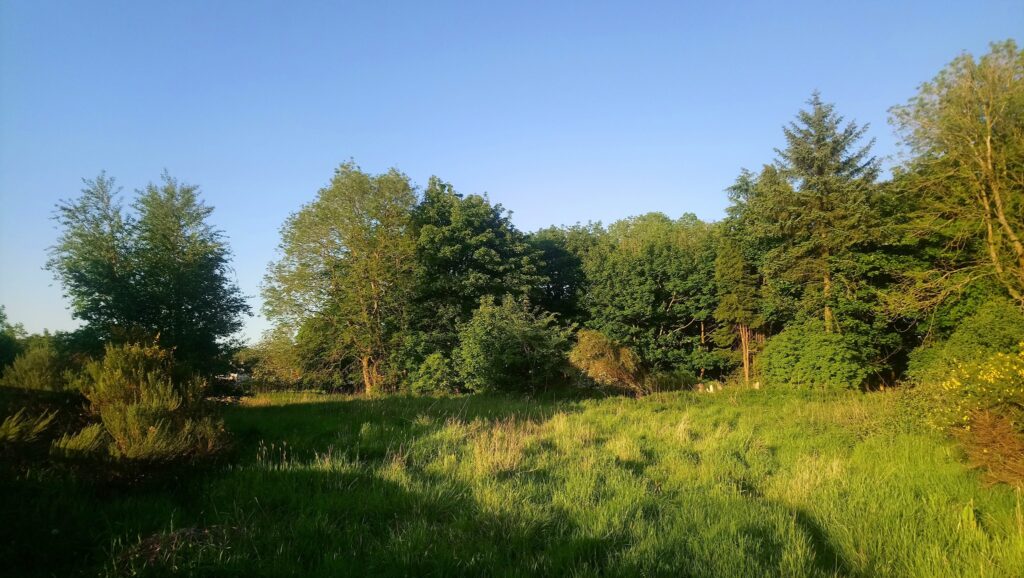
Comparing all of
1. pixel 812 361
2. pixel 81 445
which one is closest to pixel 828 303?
pixel 812 361

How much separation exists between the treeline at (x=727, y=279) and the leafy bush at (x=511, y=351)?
9 cm

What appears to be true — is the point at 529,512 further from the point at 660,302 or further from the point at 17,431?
the point at 660,302

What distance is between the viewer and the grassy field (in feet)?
11.8

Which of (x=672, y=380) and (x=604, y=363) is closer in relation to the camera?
(x=604, y=363)

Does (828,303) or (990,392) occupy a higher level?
(828,303)

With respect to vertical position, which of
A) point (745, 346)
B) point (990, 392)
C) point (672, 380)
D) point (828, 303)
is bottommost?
point (672, 380)

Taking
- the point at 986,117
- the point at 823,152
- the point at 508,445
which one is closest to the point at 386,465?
the point at 508,445

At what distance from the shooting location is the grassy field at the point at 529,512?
3.61 metres

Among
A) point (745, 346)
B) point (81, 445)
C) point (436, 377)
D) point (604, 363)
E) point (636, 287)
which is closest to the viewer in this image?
point (81, 445)

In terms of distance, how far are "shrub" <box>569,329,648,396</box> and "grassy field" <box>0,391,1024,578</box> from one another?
454 inches

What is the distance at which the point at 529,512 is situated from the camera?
15.0 feet

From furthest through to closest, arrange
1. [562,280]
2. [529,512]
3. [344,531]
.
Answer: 1. [562,280]
2. [529,512]
3. [344,531]

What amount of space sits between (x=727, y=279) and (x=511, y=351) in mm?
13111

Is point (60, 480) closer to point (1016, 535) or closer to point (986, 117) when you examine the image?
point (1016, 535)
